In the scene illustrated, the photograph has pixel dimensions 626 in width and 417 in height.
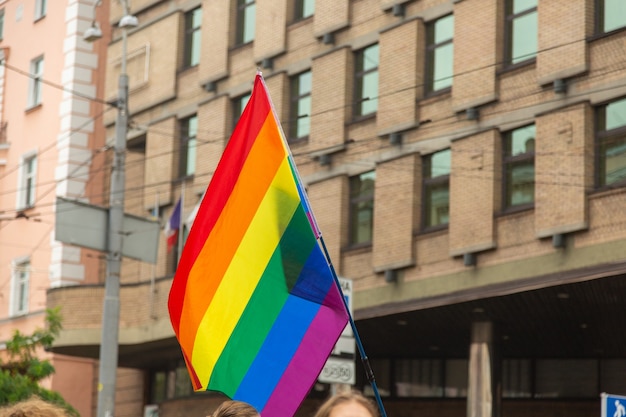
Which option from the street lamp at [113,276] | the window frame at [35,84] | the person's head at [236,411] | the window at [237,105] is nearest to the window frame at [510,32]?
the street lamp at [113,276]

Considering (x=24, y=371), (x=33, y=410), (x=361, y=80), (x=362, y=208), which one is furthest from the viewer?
(x=361, y=80)

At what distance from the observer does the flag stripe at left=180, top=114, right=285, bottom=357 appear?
8.77m

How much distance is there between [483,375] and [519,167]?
14.4ft

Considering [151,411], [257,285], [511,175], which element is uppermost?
[511,175]

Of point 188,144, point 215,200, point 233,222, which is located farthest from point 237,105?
point 233,222

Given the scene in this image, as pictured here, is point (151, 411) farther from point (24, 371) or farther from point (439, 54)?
point (439, 54)

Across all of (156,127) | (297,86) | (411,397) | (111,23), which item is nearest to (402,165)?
(297,86)

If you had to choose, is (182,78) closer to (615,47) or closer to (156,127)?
(156,127)

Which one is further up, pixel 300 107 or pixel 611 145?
pixel 300 107

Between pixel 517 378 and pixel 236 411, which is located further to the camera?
pixel 517 378

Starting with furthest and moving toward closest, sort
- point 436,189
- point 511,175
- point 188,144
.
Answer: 1. point 188,144
2. point 436,189
3. point 511,175

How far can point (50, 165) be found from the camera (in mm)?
40969

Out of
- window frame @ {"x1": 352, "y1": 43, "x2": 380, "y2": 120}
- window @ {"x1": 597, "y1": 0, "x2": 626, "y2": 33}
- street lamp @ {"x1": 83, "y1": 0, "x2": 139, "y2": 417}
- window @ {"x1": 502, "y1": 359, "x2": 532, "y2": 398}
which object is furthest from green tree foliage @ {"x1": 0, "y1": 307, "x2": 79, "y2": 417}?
window @ {"x1": 597, "y1": 0, "x2": 626, "y2": 33}

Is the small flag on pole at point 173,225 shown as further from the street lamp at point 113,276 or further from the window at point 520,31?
the window at point 520,31
